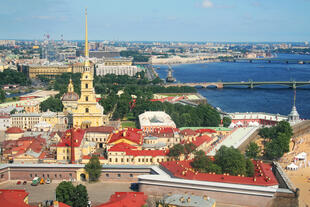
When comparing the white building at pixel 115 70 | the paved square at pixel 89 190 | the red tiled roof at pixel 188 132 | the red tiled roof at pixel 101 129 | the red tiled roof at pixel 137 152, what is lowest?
the paved square at pixel 89 190

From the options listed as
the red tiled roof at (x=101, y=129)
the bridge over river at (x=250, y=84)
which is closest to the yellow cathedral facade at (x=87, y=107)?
the red tiled roof at (x=101, y=129)

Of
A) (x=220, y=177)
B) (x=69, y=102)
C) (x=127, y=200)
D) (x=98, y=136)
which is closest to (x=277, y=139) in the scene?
(x=220, y=177)

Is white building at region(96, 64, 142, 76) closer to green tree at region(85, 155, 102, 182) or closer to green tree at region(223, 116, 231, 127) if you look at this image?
green tree at region(223, 116, 231, 127)

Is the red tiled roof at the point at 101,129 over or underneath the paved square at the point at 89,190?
over

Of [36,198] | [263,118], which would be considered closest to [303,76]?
[263,118]

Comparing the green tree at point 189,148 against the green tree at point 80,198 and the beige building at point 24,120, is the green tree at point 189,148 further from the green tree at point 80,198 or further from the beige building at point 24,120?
the beige building at point 24,120
